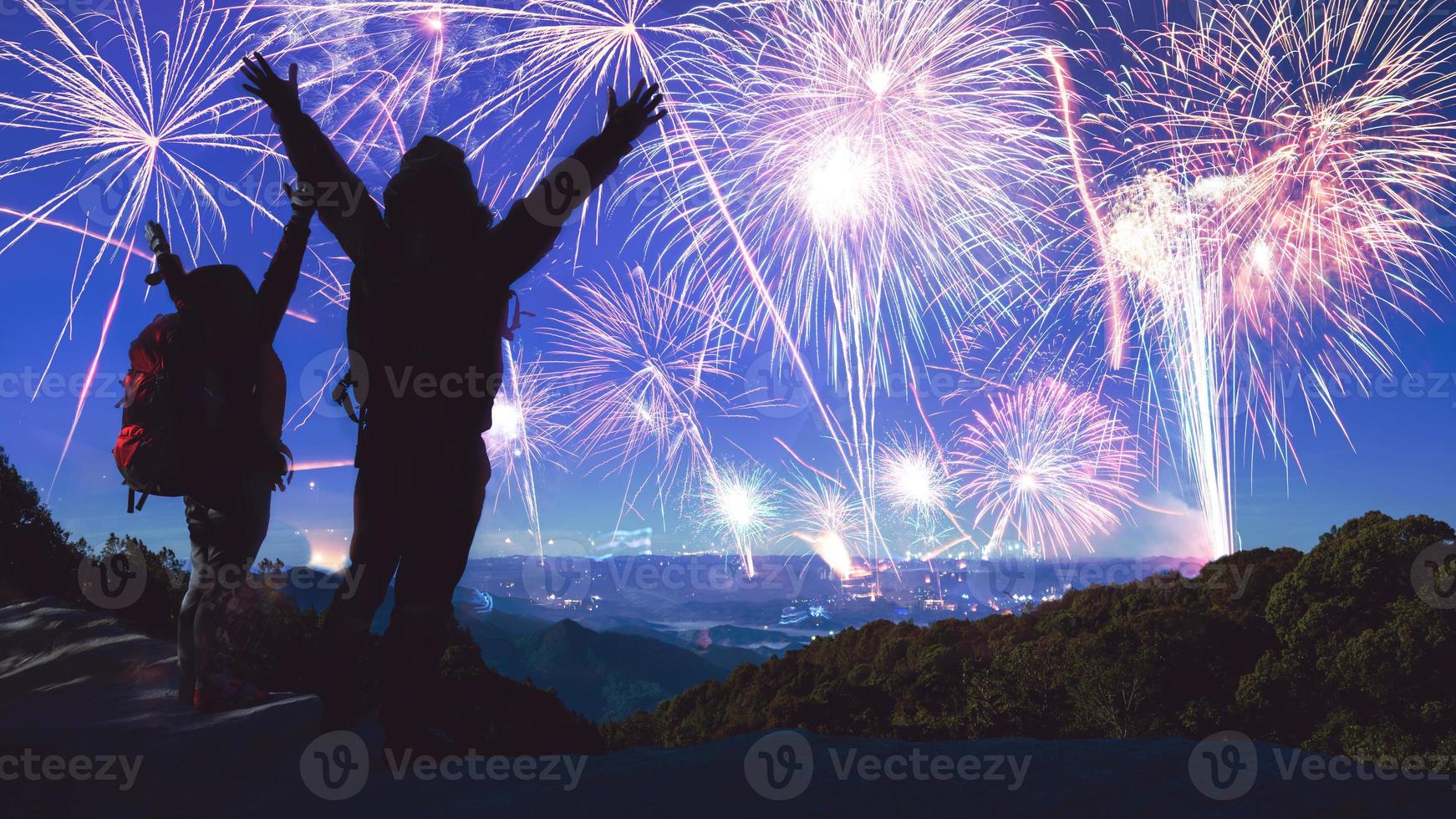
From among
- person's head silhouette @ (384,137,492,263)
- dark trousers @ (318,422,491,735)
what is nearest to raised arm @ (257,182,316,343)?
person's head silhouette @ (384,137,492,263)

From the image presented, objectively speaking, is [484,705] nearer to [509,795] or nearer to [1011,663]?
[509,795]

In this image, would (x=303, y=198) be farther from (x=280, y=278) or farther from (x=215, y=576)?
(x=215, y=576)

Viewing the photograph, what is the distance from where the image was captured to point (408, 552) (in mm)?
4891

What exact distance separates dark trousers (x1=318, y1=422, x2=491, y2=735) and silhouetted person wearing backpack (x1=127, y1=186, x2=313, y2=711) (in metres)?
1.87

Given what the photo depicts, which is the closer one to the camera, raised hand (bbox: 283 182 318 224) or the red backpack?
raised hand (bbox: 283 182 318 224)

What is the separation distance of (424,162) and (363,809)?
4.05 m

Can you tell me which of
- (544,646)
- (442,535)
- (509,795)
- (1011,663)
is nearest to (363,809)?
(509,795)

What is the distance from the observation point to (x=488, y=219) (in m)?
5.37

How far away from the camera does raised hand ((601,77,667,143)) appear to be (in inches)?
207

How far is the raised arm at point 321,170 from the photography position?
16.4 feet

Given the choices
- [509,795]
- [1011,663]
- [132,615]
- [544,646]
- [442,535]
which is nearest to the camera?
[509,795]

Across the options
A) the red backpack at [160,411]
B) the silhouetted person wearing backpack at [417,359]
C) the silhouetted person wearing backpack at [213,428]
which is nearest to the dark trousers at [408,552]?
the silhouetted person wearing backpack at [417,359]

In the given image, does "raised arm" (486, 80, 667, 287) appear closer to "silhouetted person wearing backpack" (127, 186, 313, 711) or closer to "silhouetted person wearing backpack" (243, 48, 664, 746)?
"silhouetted person wearing backpack" (243, 48, 664, 746)

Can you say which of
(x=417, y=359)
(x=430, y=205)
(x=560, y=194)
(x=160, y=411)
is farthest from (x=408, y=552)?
(x=160, y=411)
